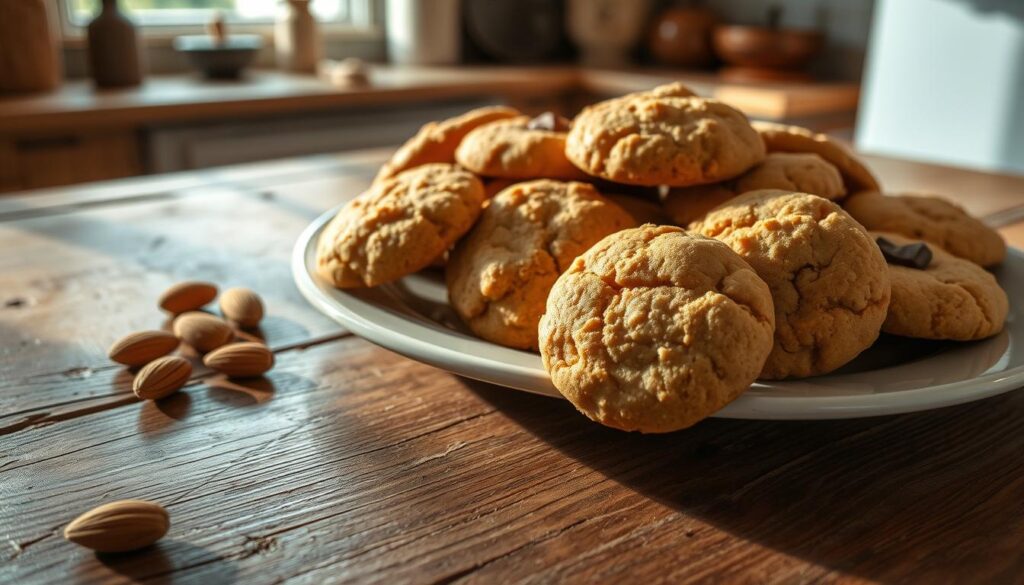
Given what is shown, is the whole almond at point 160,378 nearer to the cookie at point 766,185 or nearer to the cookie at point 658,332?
the cookie at point 658,332

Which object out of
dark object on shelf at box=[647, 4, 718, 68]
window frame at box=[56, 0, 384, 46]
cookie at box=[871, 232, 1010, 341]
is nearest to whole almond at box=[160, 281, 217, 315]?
cookie at box=[871, 232, 1010, 341]

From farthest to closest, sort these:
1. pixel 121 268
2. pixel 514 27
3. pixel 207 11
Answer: pixel 514 27 → pixel 207 11 → pixel 121 268

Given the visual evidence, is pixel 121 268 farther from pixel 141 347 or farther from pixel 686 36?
pixel 686 36

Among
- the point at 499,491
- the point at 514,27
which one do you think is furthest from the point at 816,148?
the point at 514,27

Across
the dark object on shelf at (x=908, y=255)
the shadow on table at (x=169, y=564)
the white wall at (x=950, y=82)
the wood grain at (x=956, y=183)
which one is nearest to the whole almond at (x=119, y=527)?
the shadow on table at (x=169, y=564)

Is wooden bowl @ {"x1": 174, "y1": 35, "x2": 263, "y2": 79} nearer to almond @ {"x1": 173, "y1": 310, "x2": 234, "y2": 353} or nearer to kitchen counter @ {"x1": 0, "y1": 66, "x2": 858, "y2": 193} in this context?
kitchen counter @ {"x1": 0, "y1": 66, "x2": 858, "y2": 193}

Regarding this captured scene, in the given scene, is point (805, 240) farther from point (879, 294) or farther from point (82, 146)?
point (82, 146)

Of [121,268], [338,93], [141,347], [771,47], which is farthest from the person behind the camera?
[771,47]

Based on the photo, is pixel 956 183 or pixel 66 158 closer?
pixel 956 183
